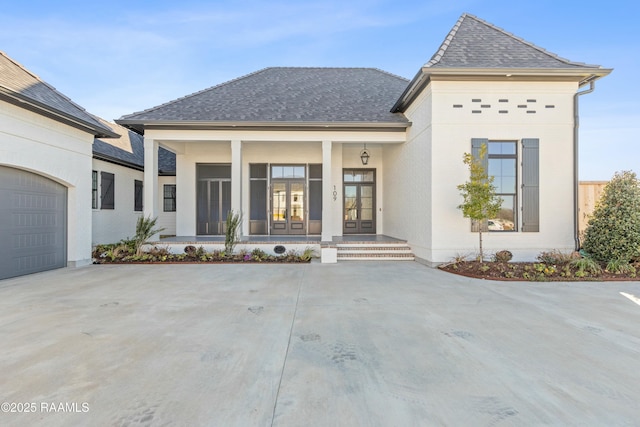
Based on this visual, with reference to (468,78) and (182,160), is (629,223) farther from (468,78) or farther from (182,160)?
(182,160)

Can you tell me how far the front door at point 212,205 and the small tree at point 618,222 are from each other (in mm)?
11233

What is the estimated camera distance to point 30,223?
271 inches

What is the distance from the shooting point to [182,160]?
11734 millimetres

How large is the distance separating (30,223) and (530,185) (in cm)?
1214

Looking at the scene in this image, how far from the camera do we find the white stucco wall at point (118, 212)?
10.5 metres

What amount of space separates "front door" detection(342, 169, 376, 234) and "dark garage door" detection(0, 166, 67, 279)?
8.81m

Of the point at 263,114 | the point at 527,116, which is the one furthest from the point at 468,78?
the point at 263,114

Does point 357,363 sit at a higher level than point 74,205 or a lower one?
lower

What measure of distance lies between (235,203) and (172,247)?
230cm

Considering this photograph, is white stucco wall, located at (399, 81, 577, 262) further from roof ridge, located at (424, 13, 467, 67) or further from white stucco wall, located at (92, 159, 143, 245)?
white stucco wall, located at (92, 159, 143, 245)

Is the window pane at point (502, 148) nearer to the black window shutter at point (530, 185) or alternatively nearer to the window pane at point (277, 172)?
the black window shutter at point (530, 185)

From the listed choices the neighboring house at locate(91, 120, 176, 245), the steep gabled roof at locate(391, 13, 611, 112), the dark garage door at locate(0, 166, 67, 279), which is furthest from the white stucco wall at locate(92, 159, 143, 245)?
the steep gabled roof at locate(391, 13, 611, 112)

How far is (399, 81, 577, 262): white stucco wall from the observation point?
7727 millimetres

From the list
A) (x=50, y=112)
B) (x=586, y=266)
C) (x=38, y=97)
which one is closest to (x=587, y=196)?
(x=586, y=266)
